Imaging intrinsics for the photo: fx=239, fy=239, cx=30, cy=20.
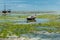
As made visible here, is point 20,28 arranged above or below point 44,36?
above

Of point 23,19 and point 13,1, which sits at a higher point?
point 13,1

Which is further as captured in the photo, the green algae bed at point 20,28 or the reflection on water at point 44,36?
the green algae bed at point 20,28

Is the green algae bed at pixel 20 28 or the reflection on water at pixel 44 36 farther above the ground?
the green algae bed at pixel 20 28

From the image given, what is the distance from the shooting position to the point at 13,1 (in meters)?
7.43

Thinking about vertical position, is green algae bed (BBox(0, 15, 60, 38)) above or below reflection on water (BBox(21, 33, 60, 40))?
above

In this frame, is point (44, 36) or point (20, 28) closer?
point (44, 36)

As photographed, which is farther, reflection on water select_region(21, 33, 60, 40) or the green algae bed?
the green algae bed

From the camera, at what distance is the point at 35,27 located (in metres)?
7.43

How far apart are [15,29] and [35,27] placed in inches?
28.8

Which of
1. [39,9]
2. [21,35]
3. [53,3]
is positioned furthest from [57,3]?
[21,35]

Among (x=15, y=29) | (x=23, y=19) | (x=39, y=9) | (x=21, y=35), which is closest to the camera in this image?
(x=21, y=35)

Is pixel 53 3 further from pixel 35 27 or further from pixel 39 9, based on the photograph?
pixel 35 27

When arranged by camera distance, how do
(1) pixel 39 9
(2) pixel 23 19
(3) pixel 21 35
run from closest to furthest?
(3) pixel 21 35 → (1) pixel 39 9 → (2) pixel 23 19

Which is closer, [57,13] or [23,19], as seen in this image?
[57,13]
